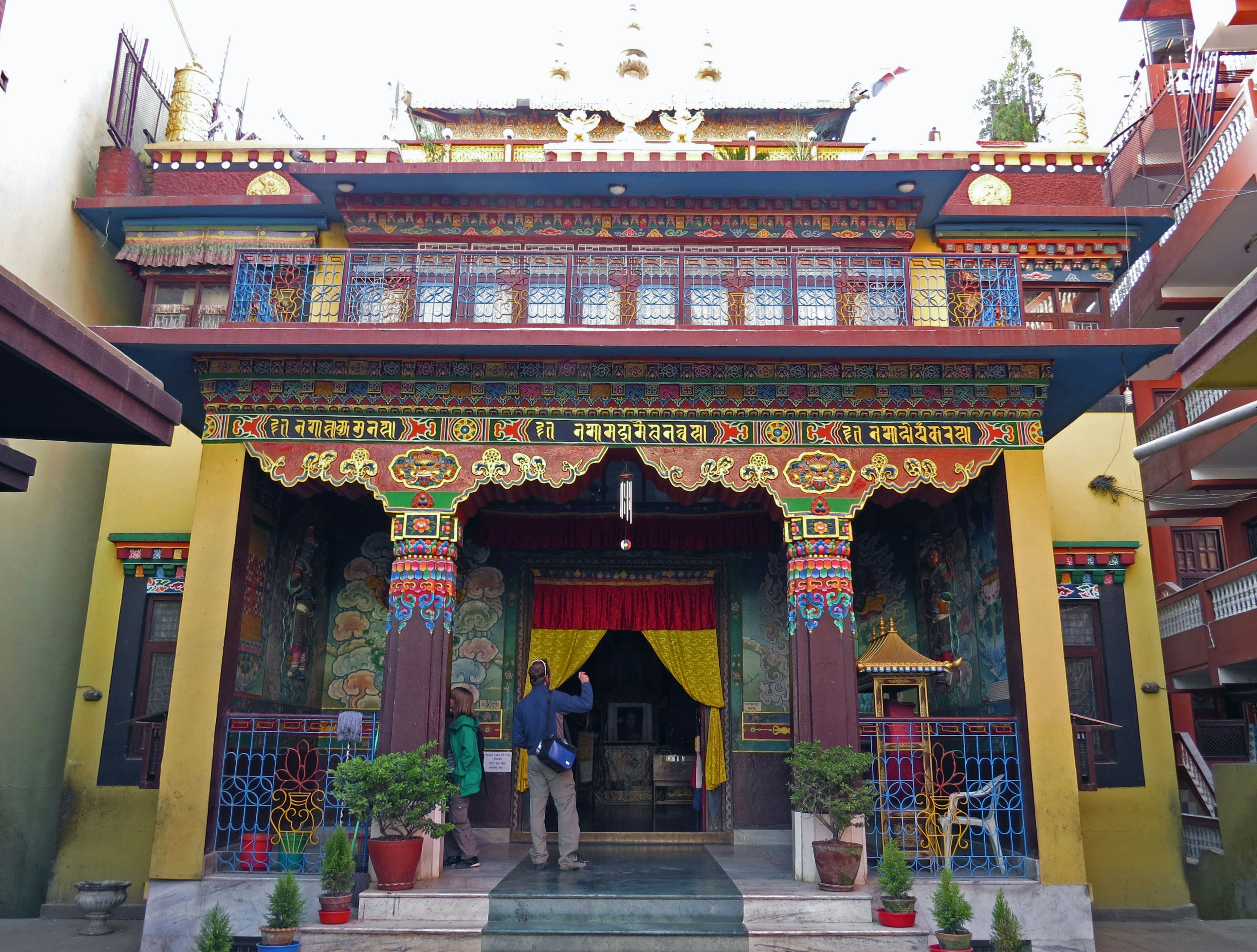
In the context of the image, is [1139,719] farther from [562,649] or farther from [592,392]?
[592,392]

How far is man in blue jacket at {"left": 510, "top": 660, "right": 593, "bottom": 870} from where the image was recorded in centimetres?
917

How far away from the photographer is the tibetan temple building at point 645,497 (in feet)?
29.9

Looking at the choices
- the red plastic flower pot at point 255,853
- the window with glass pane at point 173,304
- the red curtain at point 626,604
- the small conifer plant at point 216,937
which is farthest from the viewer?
the window with glass pane at point 173,304

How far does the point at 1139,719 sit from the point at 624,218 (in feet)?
27.0

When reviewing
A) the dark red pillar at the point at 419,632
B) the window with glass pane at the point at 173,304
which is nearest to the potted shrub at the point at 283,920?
the dark red pillar at the point at 419,632

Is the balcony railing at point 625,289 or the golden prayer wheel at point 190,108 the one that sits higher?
the golden prayer wheel at point 190,108

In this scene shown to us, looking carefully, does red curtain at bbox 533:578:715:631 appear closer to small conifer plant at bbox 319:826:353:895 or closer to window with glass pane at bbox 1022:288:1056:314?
small conifer plant at bbox 319:826:353:895

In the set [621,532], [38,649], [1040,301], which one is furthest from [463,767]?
[1040,301]

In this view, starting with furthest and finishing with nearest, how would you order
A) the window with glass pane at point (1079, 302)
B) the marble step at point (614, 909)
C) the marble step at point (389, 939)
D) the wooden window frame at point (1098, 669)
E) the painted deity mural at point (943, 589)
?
the window with glass pane at point (1079, 302) < the wooden window frame at point (1098, 669) < the painted deity mural at point (943, 589) < the marble step at point (614, 909) < the marble step at point (389, 939)

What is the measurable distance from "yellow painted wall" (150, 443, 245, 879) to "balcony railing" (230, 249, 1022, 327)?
64.9 inches

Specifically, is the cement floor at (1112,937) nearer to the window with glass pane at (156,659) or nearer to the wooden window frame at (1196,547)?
the window with glass pane at (156,659)

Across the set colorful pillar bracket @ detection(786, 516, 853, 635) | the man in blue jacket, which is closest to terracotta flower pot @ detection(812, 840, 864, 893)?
colorful pillar bracket @ detection(786, 516, 853, 635)

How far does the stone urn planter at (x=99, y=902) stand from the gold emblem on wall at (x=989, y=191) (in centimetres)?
1245

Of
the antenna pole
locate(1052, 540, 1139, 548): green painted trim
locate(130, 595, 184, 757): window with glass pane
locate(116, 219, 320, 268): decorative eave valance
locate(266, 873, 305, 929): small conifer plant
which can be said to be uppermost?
the antenna pole
